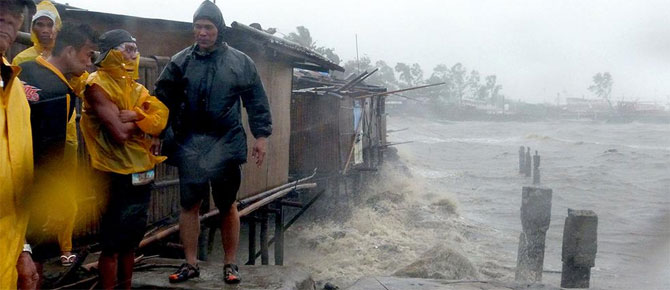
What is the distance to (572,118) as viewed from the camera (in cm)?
7962

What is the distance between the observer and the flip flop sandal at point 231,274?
390 cm

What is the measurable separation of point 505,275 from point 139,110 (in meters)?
9.80

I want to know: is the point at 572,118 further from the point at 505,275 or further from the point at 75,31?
the point at 75,31

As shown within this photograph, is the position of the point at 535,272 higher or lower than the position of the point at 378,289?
lower

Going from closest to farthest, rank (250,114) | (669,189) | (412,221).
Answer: (250,114) < (412,221) < (669,189)

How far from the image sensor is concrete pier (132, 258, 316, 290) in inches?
152

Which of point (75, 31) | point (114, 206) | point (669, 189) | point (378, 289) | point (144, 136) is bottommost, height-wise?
point (669, 189)

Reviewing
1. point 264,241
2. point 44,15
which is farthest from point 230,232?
point 264,241

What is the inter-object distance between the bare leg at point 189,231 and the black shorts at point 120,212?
475mm

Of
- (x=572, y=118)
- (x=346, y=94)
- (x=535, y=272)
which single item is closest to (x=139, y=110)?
(x=535, y=272)

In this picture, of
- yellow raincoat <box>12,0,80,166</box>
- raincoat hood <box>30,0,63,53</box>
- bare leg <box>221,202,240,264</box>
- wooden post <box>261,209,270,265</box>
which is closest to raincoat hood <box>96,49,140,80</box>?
yellow raincoat <box>12,0,80,166</box>

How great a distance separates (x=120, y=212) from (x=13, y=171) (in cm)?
151

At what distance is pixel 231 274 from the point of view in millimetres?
3924

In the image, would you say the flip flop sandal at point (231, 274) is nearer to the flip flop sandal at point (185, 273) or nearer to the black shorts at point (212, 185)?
the flip flop sandal at point (185, 273)
